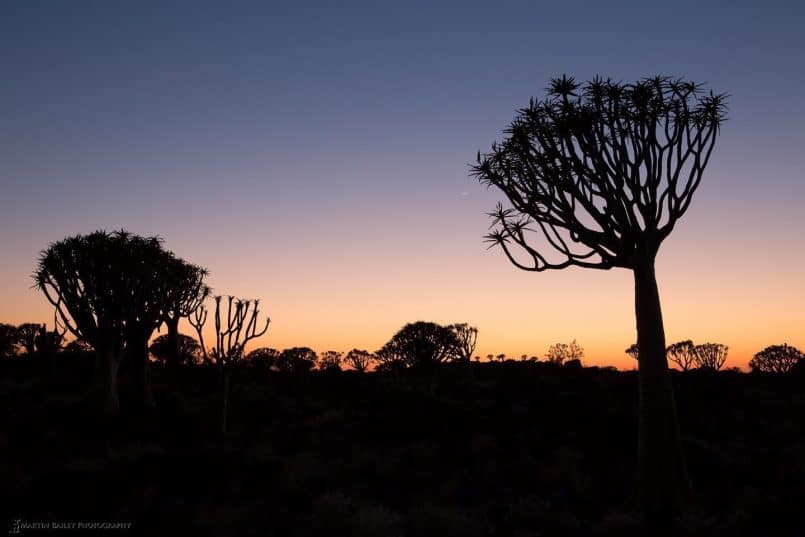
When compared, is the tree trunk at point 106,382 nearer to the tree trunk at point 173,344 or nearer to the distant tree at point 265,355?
the tree trunk at point 173,344

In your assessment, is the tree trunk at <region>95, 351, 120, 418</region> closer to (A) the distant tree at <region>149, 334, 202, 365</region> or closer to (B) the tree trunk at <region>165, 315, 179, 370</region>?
(B) the tree trunk at <region>165, 315, 179, 370</region>

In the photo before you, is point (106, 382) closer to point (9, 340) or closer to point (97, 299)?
point (97, 299)

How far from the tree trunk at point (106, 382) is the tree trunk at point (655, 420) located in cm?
1560

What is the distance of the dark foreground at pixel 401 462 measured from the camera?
893 cm

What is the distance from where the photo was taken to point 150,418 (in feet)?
61.0

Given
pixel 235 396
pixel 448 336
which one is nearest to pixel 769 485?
pixel 235 396

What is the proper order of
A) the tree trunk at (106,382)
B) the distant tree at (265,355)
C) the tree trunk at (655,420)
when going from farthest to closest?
1. the distant tree at (265,355)
2. the tree trunk at (106,382)
3. the tree trunk at (655,420)

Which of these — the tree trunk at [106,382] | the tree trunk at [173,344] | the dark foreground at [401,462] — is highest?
the tree trunk at [173,344]

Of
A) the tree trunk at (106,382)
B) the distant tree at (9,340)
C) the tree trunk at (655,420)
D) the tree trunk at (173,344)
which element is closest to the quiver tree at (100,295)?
the tree trunk at (106,382)

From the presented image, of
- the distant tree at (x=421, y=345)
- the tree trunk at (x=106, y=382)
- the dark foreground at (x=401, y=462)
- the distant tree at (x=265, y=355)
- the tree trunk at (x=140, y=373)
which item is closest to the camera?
the dark foreground at (x=401, y=462)

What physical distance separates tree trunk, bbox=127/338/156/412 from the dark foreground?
63 cm

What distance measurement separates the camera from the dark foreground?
8930 millimetres

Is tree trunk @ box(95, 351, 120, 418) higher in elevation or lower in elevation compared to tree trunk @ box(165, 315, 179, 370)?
lower

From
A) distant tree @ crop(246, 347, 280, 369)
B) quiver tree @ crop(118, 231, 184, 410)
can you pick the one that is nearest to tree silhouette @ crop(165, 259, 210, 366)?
quiver tree @ crop(118, 231, 184, 410)
